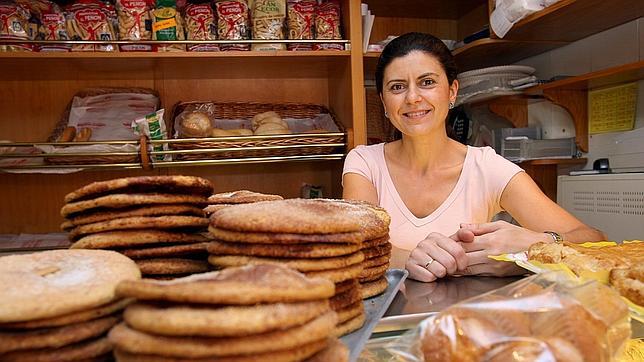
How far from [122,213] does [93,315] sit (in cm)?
23

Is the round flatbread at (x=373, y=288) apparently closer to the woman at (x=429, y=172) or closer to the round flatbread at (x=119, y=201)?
the round flatbread at (x=119, y=201)

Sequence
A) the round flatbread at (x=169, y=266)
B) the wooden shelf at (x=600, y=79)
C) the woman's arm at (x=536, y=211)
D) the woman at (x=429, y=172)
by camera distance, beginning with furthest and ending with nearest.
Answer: the wooden shelf at (x=600, y=79) < the woman at (x=429, y=172) < the woman's arm at (x=536, y=211) < the round flatbread at (x=169, y=266)

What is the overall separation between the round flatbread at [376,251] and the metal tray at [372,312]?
7 centimetres

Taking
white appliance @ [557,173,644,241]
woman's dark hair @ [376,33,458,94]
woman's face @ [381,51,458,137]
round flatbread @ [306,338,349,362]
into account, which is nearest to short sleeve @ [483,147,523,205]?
woman's face @ [381,51,458,137]

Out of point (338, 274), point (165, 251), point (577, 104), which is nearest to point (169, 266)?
point (165, 251)

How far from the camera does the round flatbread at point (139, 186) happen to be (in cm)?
75

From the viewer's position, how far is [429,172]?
1911 mm

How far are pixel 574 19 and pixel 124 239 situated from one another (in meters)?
2.04

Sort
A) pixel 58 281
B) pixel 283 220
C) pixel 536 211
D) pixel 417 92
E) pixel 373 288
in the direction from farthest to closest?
pixel 417 92 → pixel 536 211 → pixel 373 288 → pixel 283 220 → pixel 58 281

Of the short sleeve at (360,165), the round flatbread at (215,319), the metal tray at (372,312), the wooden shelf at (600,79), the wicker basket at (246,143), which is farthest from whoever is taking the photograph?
the wicker basket at (246,143)

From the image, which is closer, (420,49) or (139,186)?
(139,186)

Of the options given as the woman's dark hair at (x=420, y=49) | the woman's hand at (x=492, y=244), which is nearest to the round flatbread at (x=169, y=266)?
the woman's hand at (x=492, y=244)

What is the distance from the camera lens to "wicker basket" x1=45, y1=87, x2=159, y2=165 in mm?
2016

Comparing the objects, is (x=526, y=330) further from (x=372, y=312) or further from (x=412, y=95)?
(x=412, y=95)
